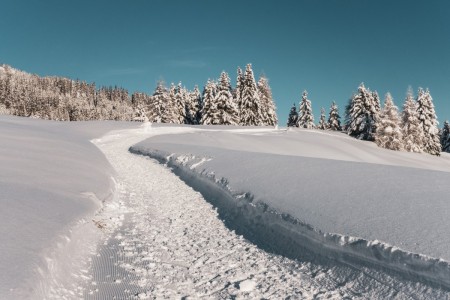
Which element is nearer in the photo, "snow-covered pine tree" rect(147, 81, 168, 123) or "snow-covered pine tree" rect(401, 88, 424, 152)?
"snow-covered pine tree" rect(401, 88, 424, 152)

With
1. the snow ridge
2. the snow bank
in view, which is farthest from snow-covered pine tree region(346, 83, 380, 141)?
the snow ridge

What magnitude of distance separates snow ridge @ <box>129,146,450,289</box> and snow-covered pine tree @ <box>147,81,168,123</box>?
183 feet

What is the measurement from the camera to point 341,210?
7605mm

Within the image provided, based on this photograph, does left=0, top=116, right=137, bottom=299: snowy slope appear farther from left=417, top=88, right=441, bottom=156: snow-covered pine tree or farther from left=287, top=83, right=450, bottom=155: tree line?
left=417, top=88, right=441, bottom=156: snow-covered pine tree

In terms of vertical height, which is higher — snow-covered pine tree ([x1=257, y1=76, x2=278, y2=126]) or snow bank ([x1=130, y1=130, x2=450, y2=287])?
snow-covered pine tree ([x1=257, y1=76, x2=278, y2=126])

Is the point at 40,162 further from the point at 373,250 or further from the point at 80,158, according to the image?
the point at 373,250

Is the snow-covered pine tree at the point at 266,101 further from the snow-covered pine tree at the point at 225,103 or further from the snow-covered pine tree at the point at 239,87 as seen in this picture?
the snow-covered pine tree at the point at 225,103

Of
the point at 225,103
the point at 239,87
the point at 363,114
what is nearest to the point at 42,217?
the point at 225,103

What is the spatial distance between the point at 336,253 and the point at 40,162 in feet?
34.9

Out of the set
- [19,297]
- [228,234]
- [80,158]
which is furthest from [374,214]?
[80,158]

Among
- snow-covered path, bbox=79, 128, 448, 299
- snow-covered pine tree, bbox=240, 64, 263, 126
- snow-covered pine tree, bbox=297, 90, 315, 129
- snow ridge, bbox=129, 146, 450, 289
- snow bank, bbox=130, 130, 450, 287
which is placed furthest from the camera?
snow-covered pine tree, bbox=297, 90, 315, 129

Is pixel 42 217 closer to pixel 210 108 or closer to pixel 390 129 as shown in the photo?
pixel 390 129

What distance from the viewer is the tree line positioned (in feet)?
162

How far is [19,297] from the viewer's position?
4117mm
